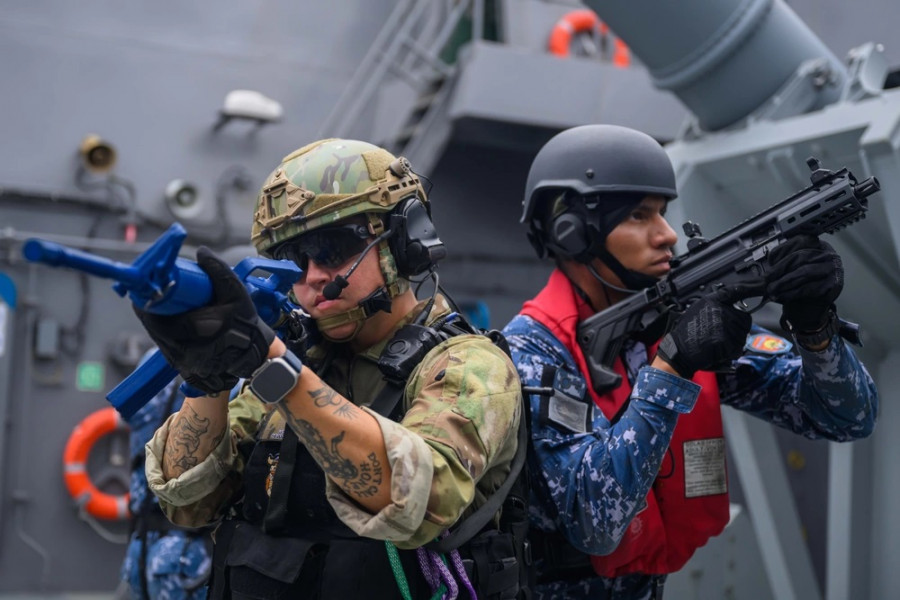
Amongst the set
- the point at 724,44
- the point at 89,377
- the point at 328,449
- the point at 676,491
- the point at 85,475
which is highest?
the point at 724,44

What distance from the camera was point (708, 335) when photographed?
210 cm

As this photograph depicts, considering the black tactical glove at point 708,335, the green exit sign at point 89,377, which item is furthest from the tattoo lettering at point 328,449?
the green exit sign at point 89,377

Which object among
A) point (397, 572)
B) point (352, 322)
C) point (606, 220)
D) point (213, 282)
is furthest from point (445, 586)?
point (606, 220)

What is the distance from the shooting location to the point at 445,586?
1792 mm

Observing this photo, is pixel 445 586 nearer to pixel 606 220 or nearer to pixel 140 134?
pixel 606 220

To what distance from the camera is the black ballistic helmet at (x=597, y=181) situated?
2471 mm

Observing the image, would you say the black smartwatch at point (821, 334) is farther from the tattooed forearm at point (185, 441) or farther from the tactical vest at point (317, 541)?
the tattooed forearm at point (185, 441)

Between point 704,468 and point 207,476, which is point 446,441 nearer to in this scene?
point 207,476

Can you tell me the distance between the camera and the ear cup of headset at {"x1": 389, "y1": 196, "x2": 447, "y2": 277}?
6.45ft

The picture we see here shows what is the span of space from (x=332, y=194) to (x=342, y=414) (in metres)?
0.49

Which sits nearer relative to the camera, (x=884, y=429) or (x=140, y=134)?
(x=884, y=429)

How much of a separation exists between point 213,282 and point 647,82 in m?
5.95

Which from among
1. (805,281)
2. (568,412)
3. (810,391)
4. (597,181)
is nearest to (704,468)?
(810,391)

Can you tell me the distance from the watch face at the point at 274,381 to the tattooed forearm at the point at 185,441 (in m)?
0.38
